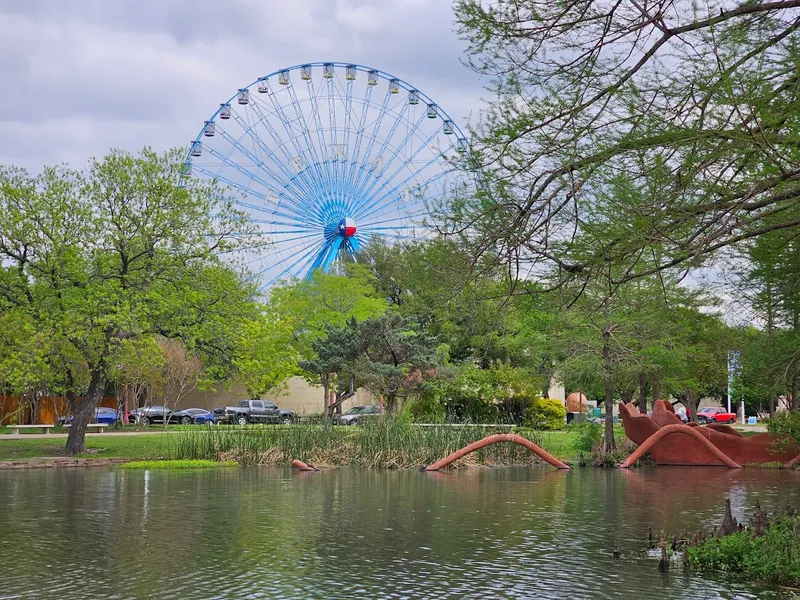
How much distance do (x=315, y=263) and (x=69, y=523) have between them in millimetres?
33642

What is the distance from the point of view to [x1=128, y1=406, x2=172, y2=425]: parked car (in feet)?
154

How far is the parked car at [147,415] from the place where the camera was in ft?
154

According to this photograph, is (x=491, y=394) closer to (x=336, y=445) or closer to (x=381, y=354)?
(x=381, y=354)

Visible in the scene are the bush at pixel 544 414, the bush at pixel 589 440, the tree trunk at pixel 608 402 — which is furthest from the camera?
the bush at pixel 544 414

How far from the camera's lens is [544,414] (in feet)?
139

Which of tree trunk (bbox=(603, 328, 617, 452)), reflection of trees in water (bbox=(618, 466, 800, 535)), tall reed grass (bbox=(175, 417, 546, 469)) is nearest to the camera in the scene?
reflection of trees in water (bbox=(618, 466, 800, 535))

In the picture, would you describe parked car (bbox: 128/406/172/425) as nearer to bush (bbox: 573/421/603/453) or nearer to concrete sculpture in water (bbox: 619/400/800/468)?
bush (bbox: 573/421/603/453)

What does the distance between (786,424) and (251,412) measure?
29572mm

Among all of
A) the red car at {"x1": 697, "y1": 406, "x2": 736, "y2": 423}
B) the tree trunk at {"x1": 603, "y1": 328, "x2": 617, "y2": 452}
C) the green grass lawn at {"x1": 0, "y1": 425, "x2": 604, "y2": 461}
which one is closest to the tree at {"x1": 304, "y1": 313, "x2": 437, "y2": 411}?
the green grass lawn at {"x1": 0, "y1": 425, "x2": 604, "y2": 461}

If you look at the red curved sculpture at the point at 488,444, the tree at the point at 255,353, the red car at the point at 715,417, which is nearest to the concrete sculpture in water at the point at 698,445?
the red curved sculpture at the point at 488,444

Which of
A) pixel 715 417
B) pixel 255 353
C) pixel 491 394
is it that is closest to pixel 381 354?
pixel 255 353

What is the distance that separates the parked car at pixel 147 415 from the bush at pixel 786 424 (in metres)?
28.3

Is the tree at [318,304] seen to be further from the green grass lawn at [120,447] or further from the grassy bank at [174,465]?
the grassy bank at [174,465]

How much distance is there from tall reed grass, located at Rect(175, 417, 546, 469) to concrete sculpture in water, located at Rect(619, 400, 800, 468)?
4889 mm
